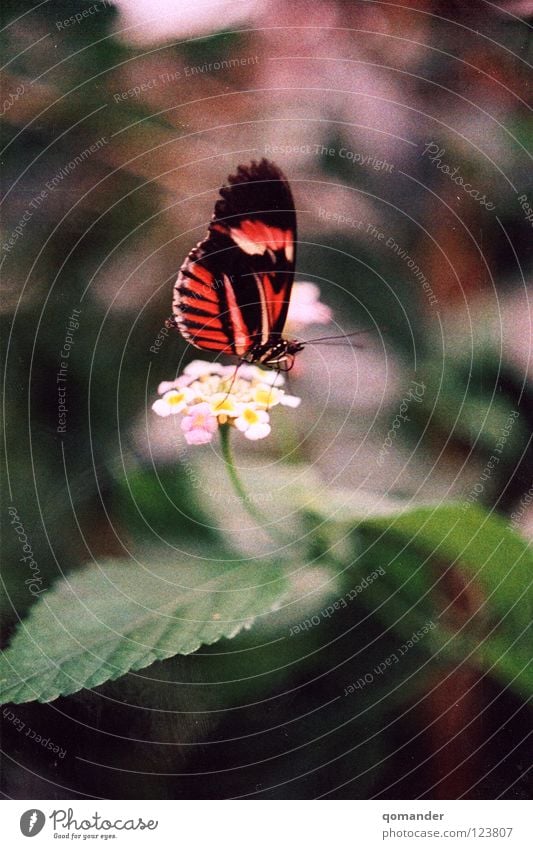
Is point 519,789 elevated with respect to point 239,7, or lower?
lower

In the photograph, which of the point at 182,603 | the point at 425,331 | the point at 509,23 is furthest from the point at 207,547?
the point at 509,23

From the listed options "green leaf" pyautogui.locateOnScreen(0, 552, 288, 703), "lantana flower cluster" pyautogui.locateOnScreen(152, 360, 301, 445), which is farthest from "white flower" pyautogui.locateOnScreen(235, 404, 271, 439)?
"green leaf" pyautogui.locateOnScreen(0, 552, 288, 703)

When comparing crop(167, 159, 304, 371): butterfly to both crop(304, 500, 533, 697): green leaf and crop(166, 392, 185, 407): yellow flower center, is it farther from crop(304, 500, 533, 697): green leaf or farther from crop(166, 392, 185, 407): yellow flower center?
crop(304, 500, 533, 697): green leaf

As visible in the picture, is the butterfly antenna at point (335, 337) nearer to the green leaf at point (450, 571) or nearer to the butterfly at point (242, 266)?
the butterfly at point (242, 266)

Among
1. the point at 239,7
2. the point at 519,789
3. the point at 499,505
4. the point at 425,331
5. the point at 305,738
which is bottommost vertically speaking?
the point at 519,789

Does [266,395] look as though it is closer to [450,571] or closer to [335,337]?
[335,337]

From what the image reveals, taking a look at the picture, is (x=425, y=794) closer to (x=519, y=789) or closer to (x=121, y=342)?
(x=519, y=789)
